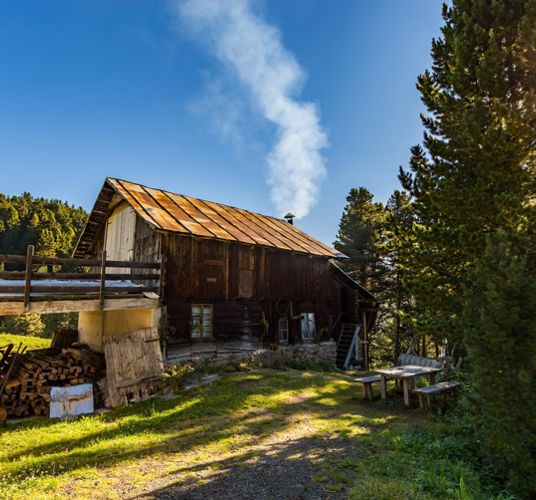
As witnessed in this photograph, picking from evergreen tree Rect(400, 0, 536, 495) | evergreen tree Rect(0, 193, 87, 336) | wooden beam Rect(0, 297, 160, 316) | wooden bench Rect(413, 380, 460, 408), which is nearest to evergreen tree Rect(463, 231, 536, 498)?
evergreen tree Rect(400, 0, 536, 495)

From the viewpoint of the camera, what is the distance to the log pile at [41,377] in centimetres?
1045

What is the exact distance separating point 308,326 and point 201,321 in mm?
6792

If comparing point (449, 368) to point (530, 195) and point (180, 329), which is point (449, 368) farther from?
point (180, 329)

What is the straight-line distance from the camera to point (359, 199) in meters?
31.0

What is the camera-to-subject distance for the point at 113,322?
15.3 m

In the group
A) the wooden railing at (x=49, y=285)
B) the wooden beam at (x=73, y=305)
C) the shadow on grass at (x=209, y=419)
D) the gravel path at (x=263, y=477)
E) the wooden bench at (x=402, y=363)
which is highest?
the wooden railing at (x=49, y=285)

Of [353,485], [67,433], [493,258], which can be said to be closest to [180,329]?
[67,433]

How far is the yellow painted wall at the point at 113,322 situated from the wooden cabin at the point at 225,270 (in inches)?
26.4

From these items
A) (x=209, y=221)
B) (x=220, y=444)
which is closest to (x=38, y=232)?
(x=209, y=221)

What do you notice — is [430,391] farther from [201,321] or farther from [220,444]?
[201,321]

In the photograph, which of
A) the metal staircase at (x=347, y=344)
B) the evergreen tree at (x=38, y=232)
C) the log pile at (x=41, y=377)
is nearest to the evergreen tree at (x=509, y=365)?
the log pile at (x=41, y=377)

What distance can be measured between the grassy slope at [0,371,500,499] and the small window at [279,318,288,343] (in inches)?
207

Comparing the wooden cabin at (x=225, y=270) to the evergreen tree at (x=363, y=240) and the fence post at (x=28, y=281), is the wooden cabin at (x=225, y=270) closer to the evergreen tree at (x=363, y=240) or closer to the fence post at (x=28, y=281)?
the fence post at (x=28, y=281)

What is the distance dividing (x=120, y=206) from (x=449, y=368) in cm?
1626
